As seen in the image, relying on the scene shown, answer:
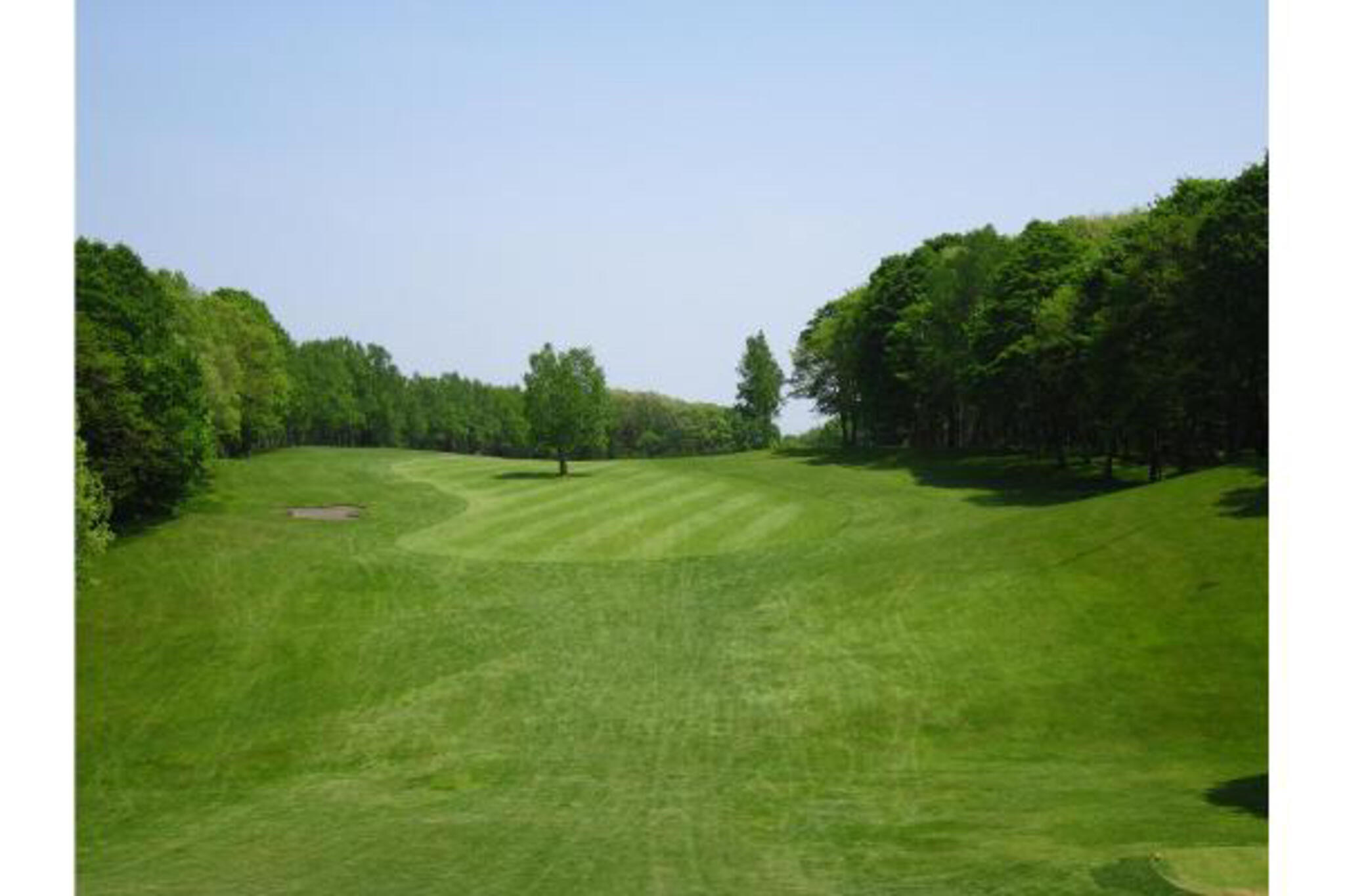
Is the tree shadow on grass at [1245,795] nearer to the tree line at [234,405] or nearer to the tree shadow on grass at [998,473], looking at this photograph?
the tree line at [234,405]

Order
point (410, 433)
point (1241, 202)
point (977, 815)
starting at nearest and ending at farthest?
point (977, 815) < point (1241, 202) < point (410, 433)

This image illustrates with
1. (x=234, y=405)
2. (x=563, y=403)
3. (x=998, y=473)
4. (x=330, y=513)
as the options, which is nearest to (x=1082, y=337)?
(x=998, y=473)

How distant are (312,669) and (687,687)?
12.0 metres

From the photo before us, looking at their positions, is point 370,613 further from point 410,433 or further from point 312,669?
point 410,433

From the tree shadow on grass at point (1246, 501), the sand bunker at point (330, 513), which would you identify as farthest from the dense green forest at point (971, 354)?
the tree shadow on grass at point (1246, 501)

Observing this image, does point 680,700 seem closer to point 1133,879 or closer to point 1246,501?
point 1133,879

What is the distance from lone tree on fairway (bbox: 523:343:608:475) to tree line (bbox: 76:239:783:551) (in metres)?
0.24

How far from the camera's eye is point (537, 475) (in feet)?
277

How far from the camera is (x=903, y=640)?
121ft

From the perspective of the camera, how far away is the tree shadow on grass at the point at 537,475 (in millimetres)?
81625

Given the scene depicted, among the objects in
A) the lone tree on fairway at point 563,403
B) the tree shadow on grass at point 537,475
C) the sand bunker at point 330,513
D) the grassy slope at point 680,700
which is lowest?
the grassy slope at point 680,700

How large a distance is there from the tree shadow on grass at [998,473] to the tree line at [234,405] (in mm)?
20339

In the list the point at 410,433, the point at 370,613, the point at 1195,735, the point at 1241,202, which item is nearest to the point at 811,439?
the point at 410,433

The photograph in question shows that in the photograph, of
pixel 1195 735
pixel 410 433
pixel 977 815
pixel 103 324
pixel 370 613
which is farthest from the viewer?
pixel 410 433
